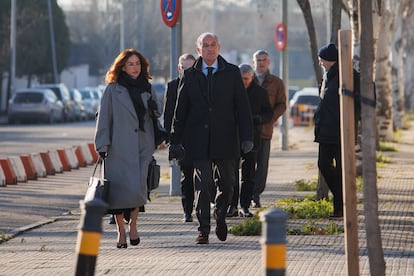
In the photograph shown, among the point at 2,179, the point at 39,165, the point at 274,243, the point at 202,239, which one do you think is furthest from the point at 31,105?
the point at 274,243

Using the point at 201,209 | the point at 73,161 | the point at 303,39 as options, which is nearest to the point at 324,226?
the point at 201,209

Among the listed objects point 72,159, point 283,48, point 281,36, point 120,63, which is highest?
point 281,36

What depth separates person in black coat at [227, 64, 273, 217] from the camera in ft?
46.1

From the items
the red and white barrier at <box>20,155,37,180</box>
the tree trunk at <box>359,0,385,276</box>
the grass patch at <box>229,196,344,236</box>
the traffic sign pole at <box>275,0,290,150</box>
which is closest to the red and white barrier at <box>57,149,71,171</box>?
the red and white barrier at <box>20,155,37,180</box>

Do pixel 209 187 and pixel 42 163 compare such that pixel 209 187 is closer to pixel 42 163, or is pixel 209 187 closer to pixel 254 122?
pixel 254 122

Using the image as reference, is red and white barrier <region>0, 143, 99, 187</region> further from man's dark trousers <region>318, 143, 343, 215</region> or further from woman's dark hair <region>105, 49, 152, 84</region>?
woman's dark hair <region>105, 49, 152, 84</region>

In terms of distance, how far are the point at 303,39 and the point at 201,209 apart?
118575 mm

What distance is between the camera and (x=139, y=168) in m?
11.0

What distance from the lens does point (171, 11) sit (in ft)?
57.1

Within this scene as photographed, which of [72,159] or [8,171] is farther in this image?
[72,159]

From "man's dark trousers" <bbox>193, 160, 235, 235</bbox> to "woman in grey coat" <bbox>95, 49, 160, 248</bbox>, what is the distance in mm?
541

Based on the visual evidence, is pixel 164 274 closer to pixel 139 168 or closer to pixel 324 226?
pixel 139 168

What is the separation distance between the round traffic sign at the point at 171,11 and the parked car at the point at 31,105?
34.1m

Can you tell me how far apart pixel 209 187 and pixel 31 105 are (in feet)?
132
